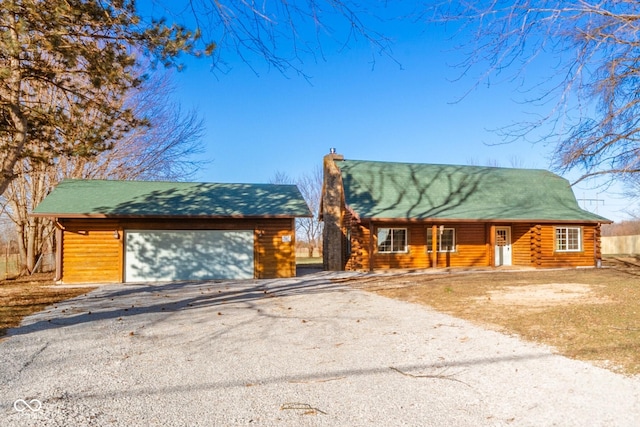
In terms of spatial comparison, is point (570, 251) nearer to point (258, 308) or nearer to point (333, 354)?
point (258, 308)

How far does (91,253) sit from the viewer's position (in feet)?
50.1

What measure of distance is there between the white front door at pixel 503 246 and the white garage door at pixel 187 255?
11660 millimetres

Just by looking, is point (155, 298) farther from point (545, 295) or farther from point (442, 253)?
point (442, 253)

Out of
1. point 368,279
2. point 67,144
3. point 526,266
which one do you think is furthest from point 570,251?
point 67,144

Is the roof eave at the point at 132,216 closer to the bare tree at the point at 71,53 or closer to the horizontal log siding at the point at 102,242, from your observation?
the horizontal log siding at the point at 102,242

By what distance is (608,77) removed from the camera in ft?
16.4

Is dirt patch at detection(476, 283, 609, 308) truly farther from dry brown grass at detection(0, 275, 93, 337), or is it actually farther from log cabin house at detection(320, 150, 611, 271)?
dry brown grass at detection(0, 275, 93, 337)

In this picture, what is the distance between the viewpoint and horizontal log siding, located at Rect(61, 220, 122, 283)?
15094mm

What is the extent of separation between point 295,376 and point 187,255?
1239 cm

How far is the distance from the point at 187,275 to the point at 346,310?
9033 millimetres

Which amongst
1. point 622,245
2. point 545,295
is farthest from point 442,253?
point 622,245

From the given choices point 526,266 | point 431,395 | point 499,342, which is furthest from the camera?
point 526,266

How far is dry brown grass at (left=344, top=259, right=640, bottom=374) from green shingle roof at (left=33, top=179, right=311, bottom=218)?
5.46 meters

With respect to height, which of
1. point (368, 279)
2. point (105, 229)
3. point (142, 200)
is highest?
point (142, 200)
